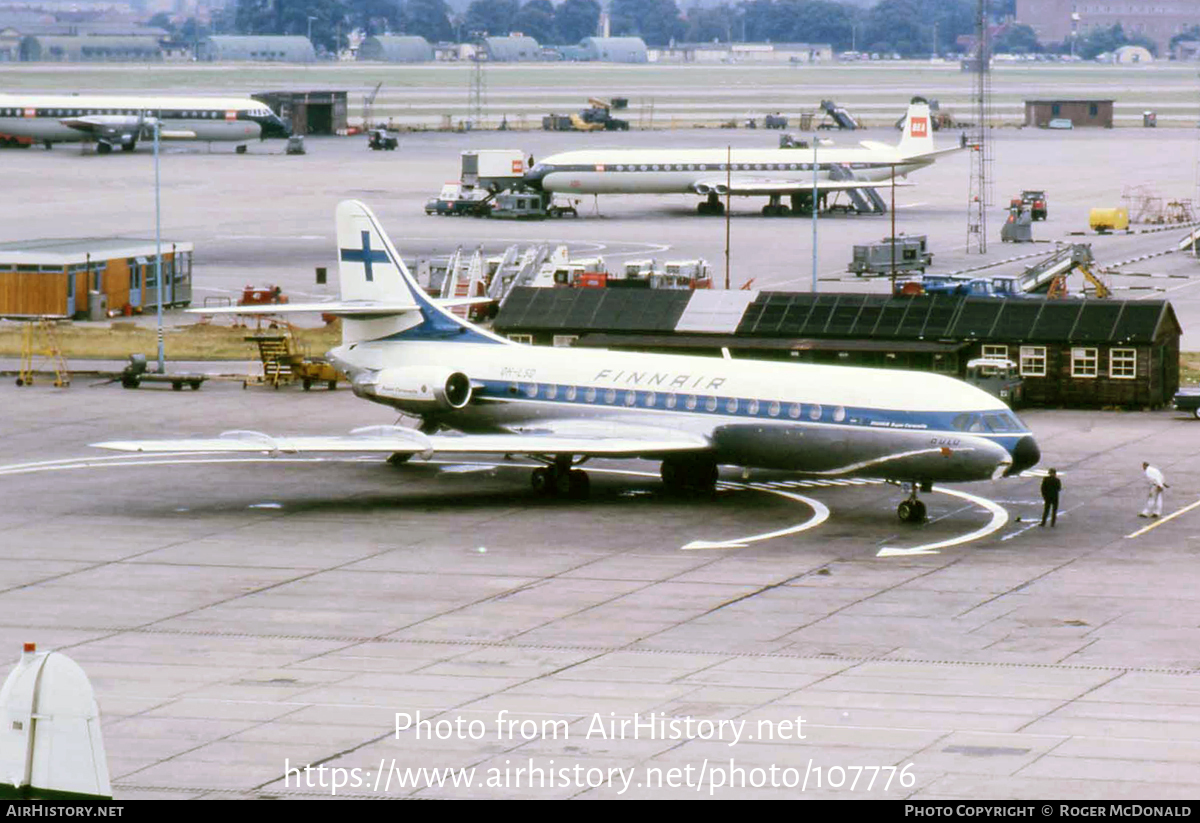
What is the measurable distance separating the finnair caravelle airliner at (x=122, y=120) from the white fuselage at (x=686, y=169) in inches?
1960

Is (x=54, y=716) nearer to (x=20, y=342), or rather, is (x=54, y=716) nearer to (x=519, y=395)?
(x=519, y=395)

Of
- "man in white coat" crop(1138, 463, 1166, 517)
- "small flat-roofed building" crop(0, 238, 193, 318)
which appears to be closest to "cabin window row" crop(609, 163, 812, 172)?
"small flat-roofed building" crop(0, 238, 193, 318)

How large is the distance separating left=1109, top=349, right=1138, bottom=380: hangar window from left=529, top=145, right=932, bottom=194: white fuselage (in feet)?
199

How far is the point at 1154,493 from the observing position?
1864 inches

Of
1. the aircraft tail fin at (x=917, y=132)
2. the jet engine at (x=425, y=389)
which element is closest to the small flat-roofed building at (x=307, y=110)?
the aircraft tail fin at (x=917, y=132)

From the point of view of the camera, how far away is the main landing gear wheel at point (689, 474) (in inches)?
1986

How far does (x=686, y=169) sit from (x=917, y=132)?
14.9m

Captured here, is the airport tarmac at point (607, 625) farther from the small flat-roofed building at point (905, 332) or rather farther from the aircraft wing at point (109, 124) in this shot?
the aircraft wing at point (109, 124)

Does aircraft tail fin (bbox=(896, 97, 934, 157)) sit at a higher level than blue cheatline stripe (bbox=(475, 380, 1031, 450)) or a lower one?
higher

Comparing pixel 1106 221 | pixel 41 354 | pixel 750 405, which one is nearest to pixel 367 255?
pixel 750 405

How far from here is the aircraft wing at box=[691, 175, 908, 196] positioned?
12350cm

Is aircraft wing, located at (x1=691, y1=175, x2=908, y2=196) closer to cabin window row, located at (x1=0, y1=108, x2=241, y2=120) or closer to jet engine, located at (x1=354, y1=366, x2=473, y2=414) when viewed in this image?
cabin window row, located at (x1=0, y1=108, x2=241, y2=120)

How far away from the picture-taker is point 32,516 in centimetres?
4762

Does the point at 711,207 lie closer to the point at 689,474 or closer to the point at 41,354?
the point at 41,354
